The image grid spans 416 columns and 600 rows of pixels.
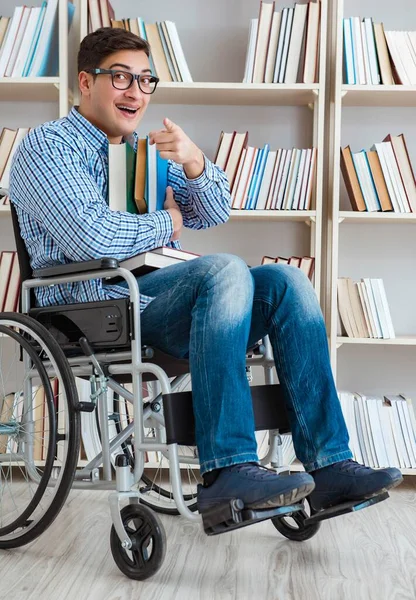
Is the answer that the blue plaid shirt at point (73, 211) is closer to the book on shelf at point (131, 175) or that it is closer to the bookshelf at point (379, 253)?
the book on shelf at point (131, 175)

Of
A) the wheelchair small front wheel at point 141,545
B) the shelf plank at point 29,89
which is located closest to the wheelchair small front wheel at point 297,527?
the wheelchair small front wheel at point 141,545

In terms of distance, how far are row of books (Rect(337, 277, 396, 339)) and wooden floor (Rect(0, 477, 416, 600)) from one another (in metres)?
0.76

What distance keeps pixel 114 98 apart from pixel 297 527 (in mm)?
1106

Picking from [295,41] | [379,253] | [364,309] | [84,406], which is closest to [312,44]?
[295,41]

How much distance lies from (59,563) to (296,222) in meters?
1.72

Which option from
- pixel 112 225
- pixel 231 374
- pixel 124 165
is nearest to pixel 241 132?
pixel 124 165

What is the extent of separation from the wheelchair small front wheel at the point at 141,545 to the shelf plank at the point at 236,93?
5.37ft

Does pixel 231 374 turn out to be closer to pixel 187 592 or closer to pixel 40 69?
pixel 187 592

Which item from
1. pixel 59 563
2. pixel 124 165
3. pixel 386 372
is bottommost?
pixel 59 563

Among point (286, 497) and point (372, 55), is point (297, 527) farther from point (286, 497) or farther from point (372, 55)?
point (372, 55)

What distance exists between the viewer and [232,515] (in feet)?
4.34

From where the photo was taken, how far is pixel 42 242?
1701 millimetres

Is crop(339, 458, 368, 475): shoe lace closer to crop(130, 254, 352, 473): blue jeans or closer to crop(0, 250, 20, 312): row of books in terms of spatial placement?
crop(130, 254, 352, 473): blue jeans

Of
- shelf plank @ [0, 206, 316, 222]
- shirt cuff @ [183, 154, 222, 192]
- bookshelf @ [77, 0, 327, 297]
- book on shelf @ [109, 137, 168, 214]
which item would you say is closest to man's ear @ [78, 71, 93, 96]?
book on shelf @ [109, 137, 168, 214]
